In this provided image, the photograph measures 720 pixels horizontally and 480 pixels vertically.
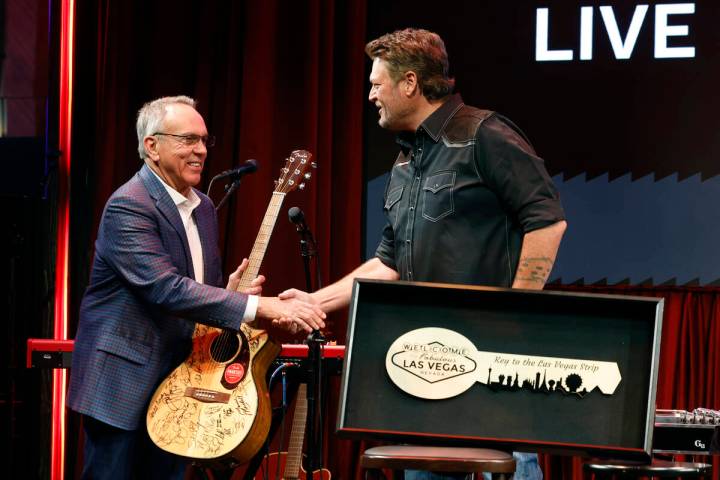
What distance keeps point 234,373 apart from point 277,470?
1.36m

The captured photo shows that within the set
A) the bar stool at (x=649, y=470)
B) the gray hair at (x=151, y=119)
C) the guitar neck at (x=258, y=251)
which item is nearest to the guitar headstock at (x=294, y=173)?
the guitar neck at (x=258, y=251)

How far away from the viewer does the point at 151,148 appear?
3410mm

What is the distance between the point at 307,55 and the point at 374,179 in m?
0.75

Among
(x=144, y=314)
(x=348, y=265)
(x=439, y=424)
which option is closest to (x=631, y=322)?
(x=439, y=424)

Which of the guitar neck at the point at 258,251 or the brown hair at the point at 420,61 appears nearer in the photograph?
the brown hair at the point at 420,61

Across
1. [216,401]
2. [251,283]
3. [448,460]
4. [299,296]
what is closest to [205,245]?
[251,283]

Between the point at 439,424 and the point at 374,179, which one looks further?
the point at 374,179

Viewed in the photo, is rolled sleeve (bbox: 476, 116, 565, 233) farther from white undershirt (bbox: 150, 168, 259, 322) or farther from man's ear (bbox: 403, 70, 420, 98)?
white undershirt (bbox: 150, 168, 259, 322)

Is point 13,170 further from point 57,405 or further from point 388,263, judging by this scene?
point 388,263

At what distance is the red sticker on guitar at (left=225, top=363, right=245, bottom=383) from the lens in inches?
125

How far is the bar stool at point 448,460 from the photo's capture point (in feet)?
6.81

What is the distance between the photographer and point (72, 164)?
5.22 m

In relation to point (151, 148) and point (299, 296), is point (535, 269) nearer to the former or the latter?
point (299, 296)

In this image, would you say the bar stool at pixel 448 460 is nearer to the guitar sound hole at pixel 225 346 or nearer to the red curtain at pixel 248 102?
the guitar sound hole at pixel 225 346
